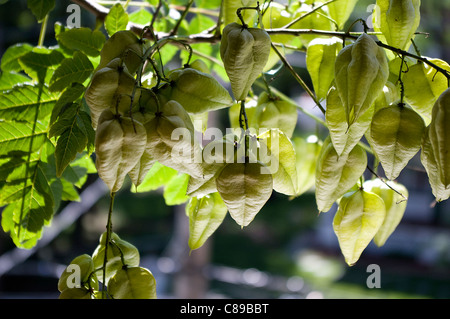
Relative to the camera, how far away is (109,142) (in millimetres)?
209

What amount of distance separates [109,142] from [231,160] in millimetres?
70

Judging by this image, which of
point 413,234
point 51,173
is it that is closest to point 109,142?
point 51,173

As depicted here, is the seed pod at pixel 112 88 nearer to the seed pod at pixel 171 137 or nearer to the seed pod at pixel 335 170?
the seed pod at pixel 171 137

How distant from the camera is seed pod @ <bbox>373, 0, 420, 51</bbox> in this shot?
250 millimetres

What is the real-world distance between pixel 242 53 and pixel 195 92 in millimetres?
36

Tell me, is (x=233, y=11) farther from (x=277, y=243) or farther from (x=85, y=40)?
(x=277, y=243)

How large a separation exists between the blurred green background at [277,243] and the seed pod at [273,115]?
2066 millimetres

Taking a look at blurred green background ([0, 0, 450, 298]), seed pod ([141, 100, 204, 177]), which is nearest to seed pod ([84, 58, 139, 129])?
seed pod ([141, 100, 204, 177])

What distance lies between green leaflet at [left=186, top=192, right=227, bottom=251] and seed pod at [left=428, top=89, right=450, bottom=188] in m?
0.13

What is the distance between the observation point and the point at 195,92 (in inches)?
10.2

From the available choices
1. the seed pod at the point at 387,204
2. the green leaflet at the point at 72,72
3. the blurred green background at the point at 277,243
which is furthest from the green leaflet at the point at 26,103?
the blurred green background at the point at 277,243

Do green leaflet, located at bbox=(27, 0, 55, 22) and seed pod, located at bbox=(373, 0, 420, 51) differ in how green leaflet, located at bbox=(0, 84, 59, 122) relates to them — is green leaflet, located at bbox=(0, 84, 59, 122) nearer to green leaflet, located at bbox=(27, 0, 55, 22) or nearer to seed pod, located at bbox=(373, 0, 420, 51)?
green leaflet, located at bbox=(27, 0, 55, 22)
